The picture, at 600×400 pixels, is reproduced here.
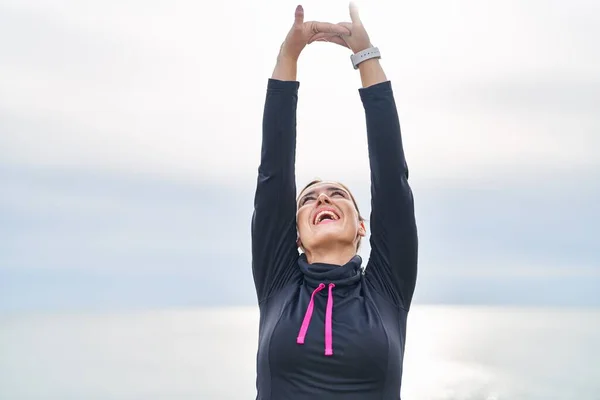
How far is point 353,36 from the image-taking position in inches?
142

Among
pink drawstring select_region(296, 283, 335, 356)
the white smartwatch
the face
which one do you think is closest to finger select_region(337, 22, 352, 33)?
the white smartwatch

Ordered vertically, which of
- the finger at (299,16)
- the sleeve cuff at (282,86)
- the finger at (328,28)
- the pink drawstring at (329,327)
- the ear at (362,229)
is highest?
the finger at (299,16)

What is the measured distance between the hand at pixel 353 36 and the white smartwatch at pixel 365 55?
0.14ft

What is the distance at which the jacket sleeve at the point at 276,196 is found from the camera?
352 centimetres

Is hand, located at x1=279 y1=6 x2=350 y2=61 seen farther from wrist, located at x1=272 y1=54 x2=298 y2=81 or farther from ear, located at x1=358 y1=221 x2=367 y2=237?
ear, located at x1=358 y1=221 x2=367 y2=237

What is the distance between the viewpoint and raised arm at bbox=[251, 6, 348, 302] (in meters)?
3.52

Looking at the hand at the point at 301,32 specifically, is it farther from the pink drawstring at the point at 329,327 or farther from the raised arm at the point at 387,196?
the pink drawstring at the point at 329,327

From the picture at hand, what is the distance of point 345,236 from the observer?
3.47m

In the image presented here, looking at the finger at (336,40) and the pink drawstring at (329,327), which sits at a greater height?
the finger at (336,40)

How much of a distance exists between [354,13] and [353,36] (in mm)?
143

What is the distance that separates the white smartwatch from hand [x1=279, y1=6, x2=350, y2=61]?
5.6 inches

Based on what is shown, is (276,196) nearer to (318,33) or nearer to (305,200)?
(305,200)

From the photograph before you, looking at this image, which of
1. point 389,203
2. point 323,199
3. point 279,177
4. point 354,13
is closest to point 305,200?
point 323,199

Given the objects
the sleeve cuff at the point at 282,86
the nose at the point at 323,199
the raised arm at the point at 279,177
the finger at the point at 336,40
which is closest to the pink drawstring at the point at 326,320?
the raised arm at the point at 279,177
